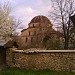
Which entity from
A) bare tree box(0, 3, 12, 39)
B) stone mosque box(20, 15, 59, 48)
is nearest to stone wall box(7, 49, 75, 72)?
bare tree box(0, 3, 12, 39)

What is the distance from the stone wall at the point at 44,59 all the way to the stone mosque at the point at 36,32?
22.3m

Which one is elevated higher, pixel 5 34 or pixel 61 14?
pixel 61 14

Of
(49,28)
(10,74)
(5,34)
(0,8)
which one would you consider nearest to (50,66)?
(10,74)

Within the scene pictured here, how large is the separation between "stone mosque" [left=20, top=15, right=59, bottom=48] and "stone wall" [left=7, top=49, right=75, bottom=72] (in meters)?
22.3

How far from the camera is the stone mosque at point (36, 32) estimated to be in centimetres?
4760

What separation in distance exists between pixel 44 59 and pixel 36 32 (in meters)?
36.4

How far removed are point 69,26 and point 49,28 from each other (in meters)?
9.42

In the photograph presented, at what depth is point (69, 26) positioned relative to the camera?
3591 cm

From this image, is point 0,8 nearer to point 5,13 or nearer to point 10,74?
point 5,13

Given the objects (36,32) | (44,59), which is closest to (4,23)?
(44,59)

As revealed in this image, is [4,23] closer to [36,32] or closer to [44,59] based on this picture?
[44,59]

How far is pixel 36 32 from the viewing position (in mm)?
57125

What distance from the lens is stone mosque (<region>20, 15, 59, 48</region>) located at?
4760 centimetres

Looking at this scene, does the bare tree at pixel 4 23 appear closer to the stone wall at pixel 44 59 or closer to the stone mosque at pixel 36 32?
the stone wall at pixel 44 59
